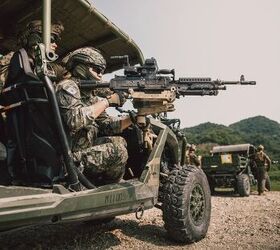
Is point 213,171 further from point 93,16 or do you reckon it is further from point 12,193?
point 12,193

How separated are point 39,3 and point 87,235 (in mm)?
2317

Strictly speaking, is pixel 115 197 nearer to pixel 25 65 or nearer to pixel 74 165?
pixel 74 165

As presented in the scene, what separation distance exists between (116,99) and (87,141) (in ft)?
1.37

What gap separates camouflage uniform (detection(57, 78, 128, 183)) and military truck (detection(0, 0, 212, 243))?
0.14 meters

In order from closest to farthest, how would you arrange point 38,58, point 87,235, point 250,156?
point 38,58 < point 87,235 < point 250,156

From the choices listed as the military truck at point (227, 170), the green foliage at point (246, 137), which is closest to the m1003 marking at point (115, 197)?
the green foliage at point (246, 137)

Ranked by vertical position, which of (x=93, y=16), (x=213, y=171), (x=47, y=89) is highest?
(x=93, y=16)

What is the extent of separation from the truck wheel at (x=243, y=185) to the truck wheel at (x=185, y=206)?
27.8 feet

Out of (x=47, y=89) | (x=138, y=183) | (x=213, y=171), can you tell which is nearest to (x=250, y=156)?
(x=213, y=171)

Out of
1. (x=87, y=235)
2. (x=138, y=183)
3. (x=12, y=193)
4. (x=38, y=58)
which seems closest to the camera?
(x=12, y=193)

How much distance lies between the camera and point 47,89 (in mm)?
2643

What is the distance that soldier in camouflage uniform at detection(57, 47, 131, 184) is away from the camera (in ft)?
9.76

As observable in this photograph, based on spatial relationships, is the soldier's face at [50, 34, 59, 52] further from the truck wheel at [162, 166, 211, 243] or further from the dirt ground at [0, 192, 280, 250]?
the dirt ground at [0, 192, 280, 250]

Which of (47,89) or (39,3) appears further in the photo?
(39,3)
